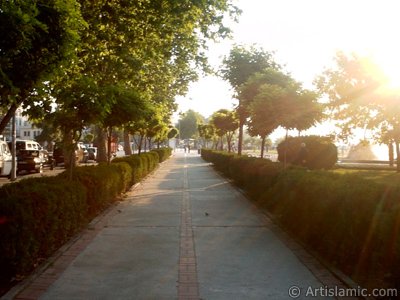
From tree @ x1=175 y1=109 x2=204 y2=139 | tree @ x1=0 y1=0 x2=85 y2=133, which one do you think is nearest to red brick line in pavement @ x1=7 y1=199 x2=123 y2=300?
tree @ x1=0 y1=0 x2=85 y2=133

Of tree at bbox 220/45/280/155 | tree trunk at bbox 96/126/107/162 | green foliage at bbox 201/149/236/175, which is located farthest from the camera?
tree at bbox 220/45/280/155

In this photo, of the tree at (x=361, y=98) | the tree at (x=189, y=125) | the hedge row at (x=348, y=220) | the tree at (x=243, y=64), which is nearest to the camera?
the hedge row at (x=348, y=220)

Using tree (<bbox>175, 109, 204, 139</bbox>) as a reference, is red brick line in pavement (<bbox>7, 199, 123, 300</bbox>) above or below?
below

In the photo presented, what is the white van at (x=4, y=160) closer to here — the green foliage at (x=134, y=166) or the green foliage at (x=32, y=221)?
the green foliage at (x=134, y=166)

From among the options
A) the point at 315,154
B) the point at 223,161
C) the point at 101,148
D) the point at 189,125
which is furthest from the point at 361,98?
the point at 189,125

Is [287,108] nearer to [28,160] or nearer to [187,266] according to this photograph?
[187,266]

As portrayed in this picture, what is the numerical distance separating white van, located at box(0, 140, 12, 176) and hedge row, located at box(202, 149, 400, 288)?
15289mm

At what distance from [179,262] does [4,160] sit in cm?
1708

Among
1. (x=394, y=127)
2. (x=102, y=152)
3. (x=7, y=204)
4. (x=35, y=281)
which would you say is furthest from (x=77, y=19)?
(x=394, y=127)

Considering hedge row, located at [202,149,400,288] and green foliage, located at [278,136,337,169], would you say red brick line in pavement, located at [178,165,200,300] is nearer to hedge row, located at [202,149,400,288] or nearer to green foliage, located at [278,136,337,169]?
hedge row, located at [202,149,400,288]

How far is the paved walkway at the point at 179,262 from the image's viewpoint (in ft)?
18.2

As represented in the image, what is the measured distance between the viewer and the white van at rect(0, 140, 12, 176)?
2131cm

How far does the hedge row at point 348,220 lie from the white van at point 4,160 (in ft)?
50.2

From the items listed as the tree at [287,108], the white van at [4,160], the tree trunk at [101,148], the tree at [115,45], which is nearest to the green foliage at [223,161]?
the tree trunk at [101,148]
